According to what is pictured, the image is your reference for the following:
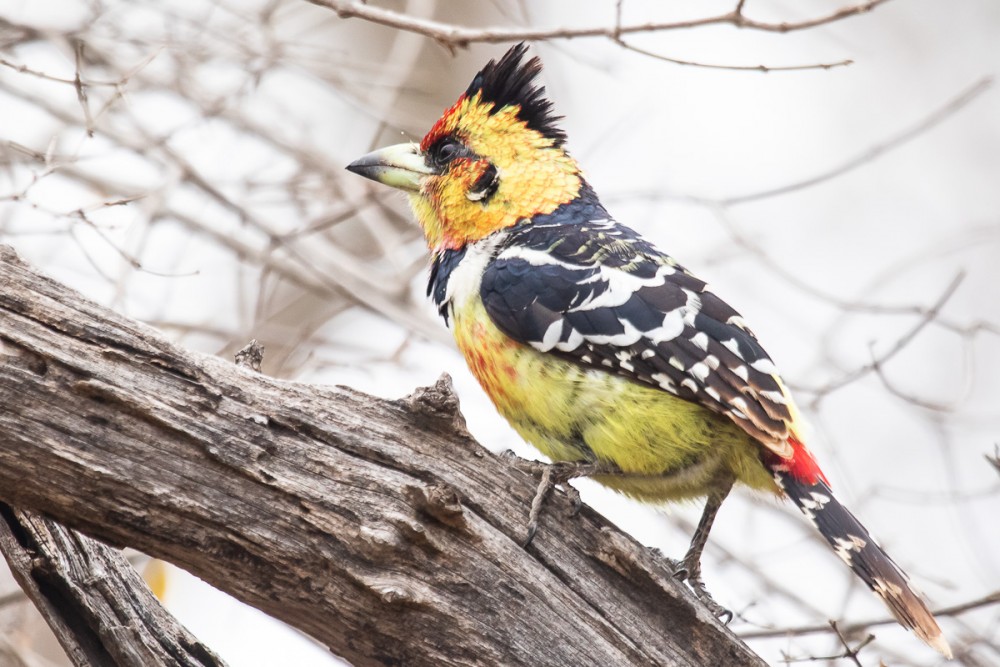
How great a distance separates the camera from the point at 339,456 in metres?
2.77

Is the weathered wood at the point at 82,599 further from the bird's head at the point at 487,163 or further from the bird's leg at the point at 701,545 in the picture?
the bird's head at the point at 487,163

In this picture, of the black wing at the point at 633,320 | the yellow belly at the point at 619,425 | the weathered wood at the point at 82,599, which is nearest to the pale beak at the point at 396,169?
the black wing at the point at 633,320

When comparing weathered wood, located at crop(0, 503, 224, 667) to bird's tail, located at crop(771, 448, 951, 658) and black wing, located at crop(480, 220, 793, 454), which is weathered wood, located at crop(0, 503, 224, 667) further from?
bird's tail, located at crop(771, 448, 951, 658)

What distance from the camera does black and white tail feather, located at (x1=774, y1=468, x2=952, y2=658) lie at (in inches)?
125

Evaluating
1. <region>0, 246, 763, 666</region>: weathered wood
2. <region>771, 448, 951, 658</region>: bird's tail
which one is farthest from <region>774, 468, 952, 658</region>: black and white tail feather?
<region>0, 246, 763, 666</region>: weathered wood

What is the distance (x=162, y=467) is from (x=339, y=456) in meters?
0.45

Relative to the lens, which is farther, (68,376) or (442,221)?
(442,221)

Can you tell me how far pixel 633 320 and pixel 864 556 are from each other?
40.7 inches

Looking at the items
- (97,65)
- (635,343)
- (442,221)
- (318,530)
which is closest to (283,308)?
(97,65)

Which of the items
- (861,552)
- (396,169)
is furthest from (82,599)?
(861,552)

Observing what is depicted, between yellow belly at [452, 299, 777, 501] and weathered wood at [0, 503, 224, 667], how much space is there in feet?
4.28

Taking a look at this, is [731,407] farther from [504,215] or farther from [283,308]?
[283,308]

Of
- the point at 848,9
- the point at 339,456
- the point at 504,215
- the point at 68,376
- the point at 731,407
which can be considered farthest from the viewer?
the point at 504,215

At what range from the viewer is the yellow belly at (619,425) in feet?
10.9
